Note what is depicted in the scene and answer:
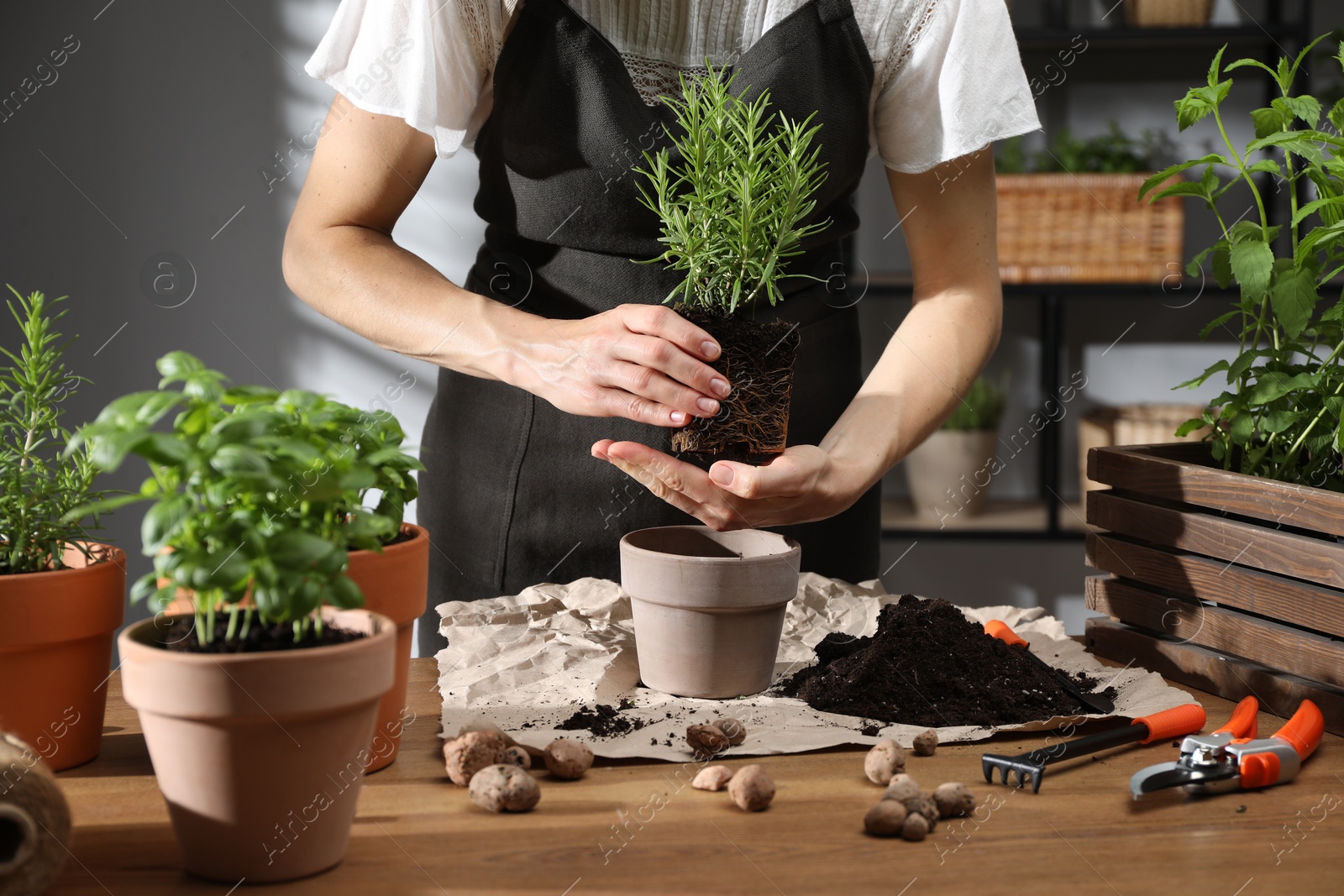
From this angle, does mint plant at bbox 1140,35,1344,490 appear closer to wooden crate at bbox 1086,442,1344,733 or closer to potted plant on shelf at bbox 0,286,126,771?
wooden crate at bbox 1086,442,1344,733

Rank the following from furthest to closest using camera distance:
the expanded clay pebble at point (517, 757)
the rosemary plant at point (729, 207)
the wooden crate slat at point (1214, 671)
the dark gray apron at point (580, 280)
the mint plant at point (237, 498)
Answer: the dark gray apron at point (580, 280), the rosemary plant at point (729, 207), the wooden crate slat at point (1214, 671), the expanded clay pebble at point (517, 757), the mint plant at point (237, 498)

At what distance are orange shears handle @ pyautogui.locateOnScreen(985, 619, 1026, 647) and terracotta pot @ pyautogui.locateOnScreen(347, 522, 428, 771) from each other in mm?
550

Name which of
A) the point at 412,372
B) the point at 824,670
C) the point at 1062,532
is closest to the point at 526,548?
the point at 824,670

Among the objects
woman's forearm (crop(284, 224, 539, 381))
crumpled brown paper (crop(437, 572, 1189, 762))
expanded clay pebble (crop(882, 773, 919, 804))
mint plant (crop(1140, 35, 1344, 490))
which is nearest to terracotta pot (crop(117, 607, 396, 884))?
crumpled brown paper (crop(437, 572, 1189, 762))

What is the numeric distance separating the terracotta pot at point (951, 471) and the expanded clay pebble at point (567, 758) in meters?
2.09

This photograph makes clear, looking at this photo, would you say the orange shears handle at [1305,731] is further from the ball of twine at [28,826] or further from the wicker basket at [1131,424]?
the wicker basket at [1131,424]

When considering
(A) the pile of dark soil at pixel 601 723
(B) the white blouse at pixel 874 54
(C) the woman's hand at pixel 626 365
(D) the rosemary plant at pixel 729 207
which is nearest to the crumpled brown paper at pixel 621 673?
(A) the pile of dark soil at pixel 601 723

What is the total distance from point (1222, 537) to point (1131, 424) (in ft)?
5.99

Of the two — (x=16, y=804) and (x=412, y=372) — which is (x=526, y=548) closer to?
(x=16, y=804)

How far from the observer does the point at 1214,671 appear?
3.26 feet

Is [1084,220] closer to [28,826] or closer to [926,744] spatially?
[926,744]

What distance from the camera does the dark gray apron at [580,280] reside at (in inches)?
49.3

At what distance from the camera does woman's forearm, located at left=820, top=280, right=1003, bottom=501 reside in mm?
1222

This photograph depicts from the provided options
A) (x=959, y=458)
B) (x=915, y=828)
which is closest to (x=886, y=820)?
(x=915, y=828)
